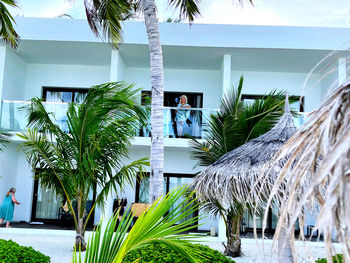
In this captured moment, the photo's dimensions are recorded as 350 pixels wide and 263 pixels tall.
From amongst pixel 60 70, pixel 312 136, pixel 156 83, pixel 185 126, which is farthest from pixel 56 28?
pixel 312 136

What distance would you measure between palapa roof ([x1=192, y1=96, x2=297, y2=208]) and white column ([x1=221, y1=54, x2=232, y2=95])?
284 inches

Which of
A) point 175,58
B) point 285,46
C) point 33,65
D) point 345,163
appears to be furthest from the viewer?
point 33,65

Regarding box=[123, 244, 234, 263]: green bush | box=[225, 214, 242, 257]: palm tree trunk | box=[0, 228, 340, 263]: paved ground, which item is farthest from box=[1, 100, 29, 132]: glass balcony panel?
box=[123, 244, 234, 263]: green bush

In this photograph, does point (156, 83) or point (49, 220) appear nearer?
point (156, 83)

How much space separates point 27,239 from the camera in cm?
1134

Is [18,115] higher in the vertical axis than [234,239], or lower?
higher

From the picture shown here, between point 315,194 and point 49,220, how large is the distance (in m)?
15.1

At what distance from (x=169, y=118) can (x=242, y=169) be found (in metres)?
7.47

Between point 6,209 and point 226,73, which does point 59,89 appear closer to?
point 6,209

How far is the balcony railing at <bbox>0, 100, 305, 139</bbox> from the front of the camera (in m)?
13.2

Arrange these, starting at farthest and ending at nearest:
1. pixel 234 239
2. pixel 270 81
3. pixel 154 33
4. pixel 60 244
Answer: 1. pixel 270 81
2. pixel 60 244
3. pixel 234 239
4. pixel 154 33

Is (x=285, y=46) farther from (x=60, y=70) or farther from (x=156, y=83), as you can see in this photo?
(x=60, y=70)

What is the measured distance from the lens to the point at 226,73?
534 inches

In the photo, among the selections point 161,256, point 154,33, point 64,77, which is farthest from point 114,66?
point 161,256
